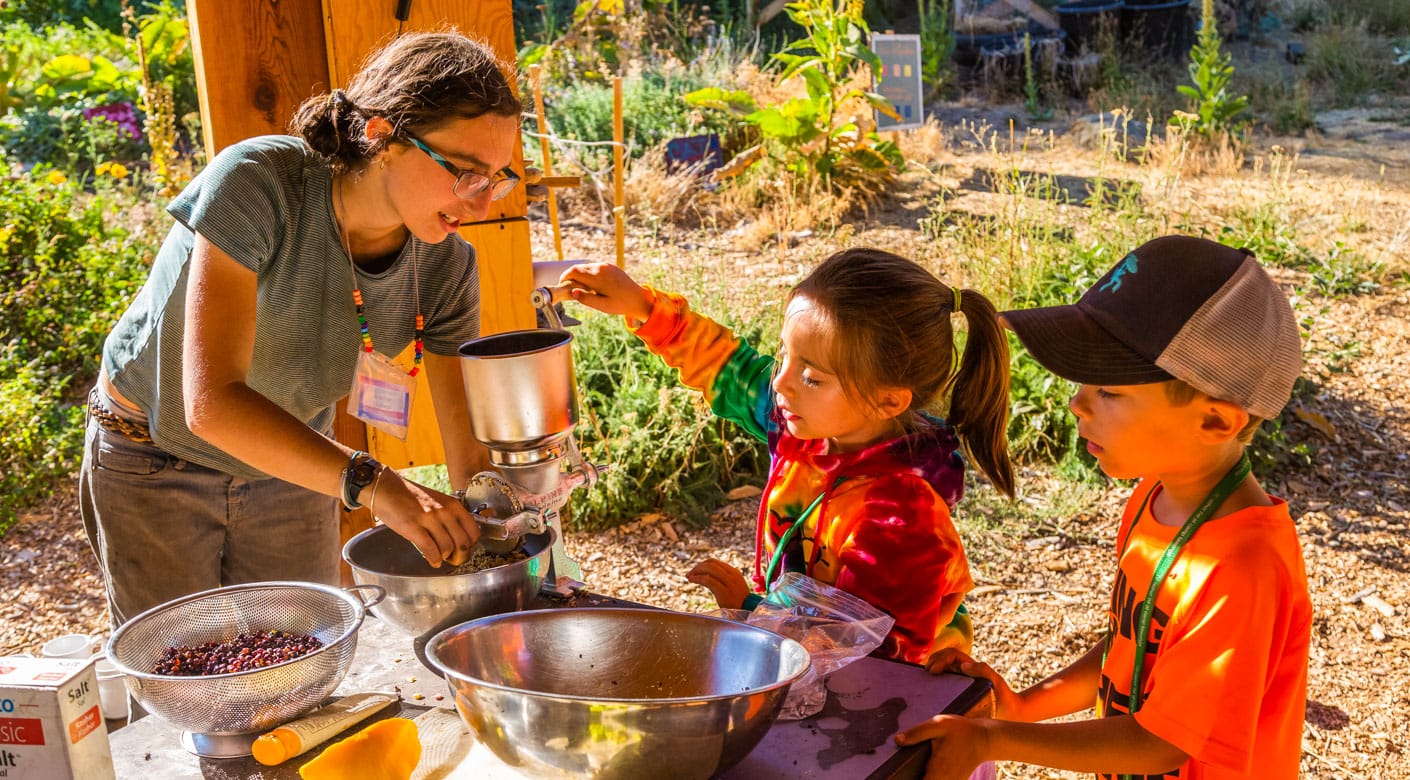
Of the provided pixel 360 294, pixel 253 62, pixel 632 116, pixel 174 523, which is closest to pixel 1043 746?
pixel 360 294

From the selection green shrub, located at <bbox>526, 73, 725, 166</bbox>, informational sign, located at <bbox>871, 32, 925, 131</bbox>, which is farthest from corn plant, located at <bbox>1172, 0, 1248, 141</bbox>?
green shrub, located at <bbox>526, 73, 725, 166</bbox>

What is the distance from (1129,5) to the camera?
1121cm

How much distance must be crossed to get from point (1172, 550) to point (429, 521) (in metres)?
0.98

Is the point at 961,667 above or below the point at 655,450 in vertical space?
above

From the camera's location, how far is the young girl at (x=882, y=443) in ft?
5.66

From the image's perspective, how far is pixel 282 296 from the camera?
1.93 m

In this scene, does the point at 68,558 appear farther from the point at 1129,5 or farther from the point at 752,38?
the point at 1129,5

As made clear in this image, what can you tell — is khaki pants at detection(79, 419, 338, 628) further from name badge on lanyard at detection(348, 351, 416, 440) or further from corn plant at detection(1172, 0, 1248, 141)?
corn plant at detection(1172, 0, 1248, 141)

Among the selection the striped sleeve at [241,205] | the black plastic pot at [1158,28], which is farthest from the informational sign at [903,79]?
the striped sleeve at [241,205]

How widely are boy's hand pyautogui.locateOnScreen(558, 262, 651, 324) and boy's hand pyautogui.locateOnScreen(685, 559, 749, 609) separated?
609mm

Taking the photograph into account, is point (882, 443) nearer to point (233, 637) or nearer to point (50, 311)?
point (233, 637)

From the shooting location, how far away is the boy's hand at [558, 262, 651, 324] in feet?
7.25

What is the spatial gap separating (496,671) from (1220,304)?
39.8 inches

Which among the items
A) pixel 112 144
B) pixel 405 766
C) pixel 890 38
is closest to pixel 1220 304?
pixel 405 766
